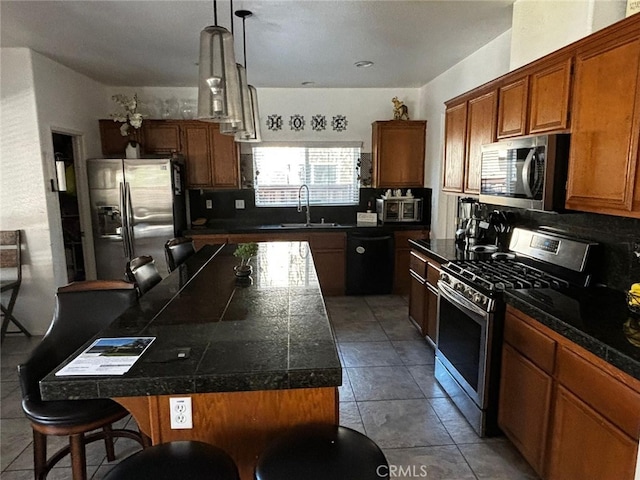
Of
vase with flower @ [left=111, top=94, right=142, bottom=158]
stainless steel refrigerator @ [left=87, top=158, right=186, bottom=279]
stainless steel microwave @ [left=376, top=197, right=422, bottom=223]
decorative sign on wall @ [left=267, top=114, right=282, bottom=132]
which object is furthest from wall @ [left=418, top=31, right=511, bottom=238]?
vase with flower @ [left=111, top=94, right=142, bottom=158]

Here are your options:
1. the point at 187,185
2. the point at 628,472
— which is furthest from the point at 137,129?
the point at 628,472

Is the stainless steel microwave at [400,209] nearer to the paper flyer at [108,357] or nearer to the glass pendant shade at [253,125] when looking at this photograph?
the glass pendant shade at [253,125]

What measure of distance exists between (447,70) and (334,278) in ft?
8.96

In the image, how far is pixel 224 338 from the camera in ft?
5.27

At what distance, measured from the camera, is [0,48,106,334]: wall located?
366 cm

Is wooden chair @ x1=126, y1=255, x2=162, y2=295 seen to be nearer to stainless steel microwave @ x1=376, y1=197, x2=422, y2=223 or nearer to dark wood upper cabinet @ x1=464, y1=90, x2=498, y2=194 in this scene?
dark wood upper cabinet @ x1=464, y1=90, x2=498, y2=194

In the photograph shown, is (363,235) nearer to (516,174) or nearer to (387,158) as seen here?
(387,158)

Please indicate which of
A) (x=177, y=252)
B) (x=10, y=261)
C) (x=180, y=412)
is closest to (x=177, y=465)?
(x=180, y=412)

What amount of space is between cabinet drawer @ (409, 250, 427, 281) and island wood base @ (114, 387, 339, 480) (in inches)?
88.8

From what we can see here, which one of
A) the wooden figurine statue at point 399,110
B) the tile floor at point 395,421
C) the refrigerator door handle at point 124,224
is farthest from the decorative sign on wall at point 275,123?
the tile floor at point 395,421

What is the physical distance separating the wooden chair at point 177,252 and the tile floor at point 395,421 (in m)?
1.39

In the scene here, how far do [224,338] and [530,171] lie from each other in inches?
76.1

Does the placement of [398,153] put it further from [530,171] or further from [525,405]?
[525,405]

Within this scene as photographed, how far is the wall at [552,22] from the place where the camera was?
6.98ft
